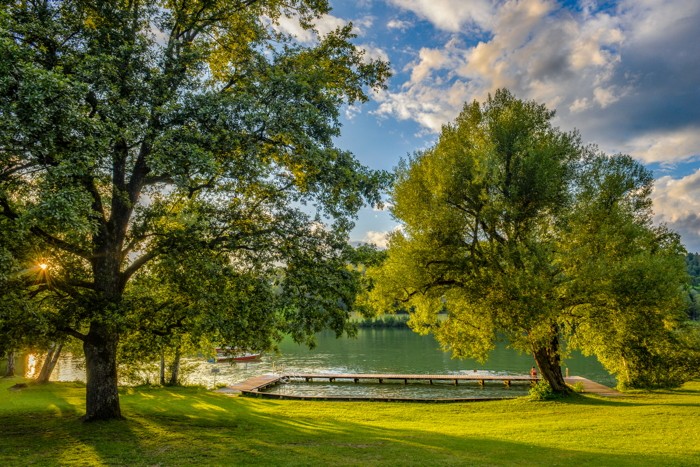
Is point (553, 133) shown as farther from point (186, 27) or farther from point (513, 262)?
point (186, 27)

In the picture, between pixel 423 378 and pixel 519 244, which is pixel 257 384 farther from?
pixel 519 244

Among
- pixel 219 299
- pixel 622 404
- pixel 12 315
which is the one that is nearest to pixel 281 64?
pixel 219 299

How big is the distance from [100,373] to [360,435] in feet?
29.6

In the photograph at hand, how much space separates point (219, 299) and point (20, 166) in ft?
20.2

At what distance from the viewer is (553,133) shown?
79.6 ft

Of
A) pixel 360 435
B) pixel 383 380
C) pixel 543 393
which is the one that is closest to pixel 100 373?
pixel 360 435

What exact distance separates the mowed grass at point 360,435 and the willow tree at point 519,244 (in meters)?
4.38

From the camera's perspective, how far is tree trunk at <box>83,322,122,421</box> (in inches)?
554

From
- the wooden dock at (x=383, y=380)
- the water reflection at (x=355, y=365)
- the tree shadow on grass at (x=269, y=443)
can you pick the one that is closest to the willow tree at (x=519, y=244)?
the tree shadow on grass at (x=269, y=443)

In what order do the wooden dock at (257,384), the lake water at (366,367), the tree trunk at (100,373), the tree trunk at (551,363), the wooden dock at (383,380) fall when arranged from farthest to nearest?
the lake water at (366,367)
the wooden dock at (257,384)
the wooden dock at (383,380)
the tree trunk at (551,363)
the tree trunk at (100,373)

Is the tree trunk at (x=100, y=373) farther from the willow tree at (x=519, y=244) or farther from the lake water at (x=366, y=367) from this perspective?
the willow tree at (x=519, y=244)

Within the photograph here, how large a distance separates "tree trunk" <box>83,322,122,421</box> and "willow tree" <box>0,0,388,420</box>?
38 mm

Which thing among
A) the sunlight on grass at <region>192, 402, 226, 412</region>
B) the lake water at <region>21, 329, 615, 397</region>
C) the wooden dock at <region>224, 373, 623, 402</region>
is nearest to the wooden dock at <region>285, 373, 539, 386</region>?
the wooden dock at <region>224, 373, 623, 402</region>

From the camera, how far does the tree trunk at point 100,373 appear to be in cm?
1407
